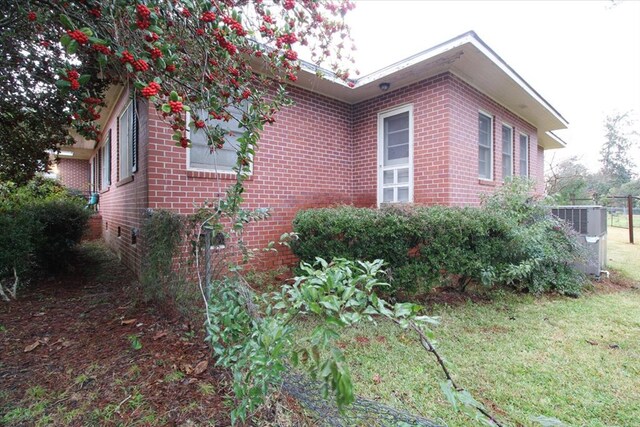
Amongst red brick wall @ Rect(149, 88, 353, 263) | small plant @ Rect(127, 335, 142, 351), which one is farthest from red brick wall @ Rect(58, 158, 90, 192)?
small plant @ Rect(127, 335, 142, 351)

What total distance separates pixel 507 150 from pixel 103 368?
871 centimetres

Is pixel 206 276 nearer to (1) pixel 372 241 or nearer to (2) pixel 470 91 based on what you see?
(1) pixel 372 241

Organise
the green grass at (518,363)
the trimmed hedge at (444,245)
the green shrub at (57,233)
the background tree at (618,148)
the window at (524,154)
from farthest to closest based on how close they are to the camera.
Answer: the background tree at (618,148)
the window at (524,154)
the green shrub at (57,233)
the trimmed hedge at (444,245)
the green grass at (518,363)

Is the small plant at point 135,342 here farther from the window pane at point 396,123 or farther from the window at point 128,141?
the window pane at point 396,123

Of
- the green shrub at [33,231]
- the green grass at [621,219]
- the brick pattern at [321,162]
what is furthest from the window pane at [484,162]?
the green grass at [621,219]

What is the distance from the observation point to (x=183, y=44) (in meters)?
2.19

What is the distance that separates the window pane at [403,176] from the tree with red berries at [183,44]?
11.3 feet

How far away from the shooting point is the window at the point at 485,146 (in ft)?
21.8

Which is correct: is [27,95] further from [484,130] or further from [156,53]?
[484,130]

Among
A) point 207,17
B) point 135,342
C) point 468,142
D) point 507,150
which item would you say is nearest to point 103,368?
point 135,342

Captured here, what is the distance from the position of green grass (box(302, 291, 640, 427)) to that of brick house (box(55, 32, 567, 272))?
2469 mm

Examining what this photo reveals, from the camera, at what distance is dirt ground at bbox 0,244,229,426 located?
1.87 metres

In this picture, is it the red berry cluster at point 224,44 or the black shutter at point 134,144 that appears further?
the black shutter at point 134,144

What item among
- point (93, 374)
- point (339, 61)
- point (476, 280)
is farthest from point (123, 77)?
point (476, 280)
